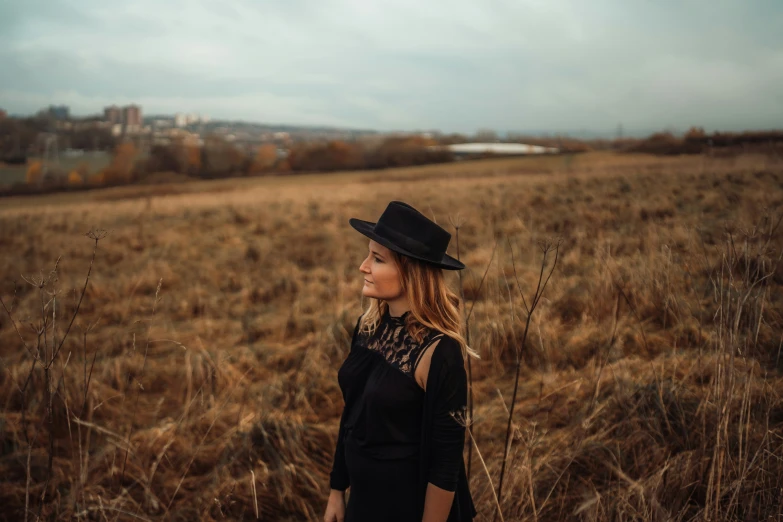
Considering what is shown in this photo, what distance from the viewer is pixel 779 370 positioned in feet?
10.7

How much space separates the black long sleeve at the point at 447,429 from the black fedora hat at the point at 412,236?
24 centimetres

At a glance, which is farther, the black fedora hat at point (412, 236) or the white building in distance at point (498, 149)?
the white building in distance at point (498, 149)

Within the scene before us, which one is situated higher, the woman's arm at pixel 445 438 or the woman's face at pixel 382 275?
the woman's face at pixel 382 275

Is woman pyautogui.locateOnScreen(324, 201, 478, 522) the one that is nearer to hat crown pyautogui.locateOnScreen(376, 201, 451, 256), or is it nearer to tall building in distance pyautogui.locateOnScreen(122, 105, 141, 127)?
hat crown pyautogui.locateOnScreen(376, 201, 451, 256)

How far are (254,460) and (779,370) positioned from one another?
2998 mm

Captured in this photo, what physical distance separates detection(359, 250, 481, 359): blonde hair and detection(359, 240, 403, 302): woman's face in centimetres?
1

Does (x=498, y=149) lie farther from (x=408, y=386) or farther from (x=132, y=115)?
(x=408, y=386)

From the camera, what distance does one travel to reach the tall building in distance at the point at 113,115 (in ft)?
72.5

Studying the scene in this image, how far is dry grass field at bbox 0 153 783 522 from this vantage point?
2.46 meters

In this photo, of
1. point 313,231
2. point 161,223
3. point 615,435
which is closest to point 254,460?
point 615,435

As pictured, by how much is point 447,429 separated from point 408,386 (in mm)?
148

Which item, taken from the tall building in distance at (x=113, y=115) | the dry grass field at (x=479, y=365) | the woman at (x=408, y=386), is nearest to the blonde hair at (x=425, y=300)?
the woman at (x=408, y=386)

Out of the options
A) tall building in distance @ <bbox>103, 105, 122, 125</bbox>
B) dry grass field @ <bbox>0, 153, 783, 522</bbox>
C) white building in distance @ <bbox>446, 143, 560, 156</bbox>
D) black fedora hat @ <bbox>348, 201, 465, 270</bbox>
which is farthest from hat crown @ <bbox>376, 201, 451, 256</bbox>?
tall building in distance @ <bbox>103, 105, 122, 125</bbox>

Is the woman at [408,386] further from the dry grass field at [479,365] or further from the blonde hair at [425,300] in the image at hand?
the dry grass field at [479,365]
